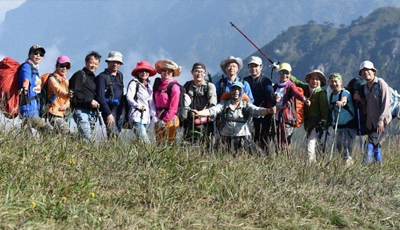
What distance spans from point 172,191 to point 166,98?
9.29ft

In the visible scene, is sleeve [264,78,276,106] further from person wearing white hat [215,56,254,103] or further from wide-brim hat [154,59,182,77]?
wide-brim hat [154,59,182,77]

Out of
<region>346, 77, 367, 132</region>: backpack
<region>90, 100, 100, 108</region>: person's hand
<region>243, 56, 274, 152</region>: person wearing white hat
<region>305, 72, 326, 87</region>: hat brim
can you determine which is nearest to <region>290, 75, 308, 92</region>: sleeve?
<region>305, 72, 326, 87</region>: hat brim

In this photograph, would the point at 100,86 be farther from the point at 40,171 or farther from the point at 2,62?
the point at 40,171

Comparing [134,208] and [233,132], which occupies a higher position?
[233,132]

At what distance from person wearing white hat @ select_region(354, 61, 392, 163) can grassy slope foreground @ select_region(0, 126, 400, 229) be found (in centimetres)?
174

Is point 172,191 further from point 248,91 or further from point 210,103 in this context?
point 248,91

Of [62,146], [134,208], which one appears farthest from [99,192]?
[62,146]

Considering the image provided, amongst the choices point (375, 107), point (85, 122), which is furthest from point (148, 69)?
point (375, 107)

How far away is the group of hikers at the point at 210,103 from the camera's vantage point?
7537mm

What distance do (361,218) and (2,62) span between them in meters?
5.37

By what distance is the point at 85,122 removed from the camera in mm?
7461

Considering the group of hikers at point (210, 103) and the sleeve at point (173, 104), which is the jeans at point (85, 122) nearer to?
the group of hikers at point (210, 103)

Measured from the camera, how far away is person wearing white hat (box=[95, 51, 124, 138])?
7.89 m

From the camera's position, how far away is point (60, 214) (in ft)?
14.9
